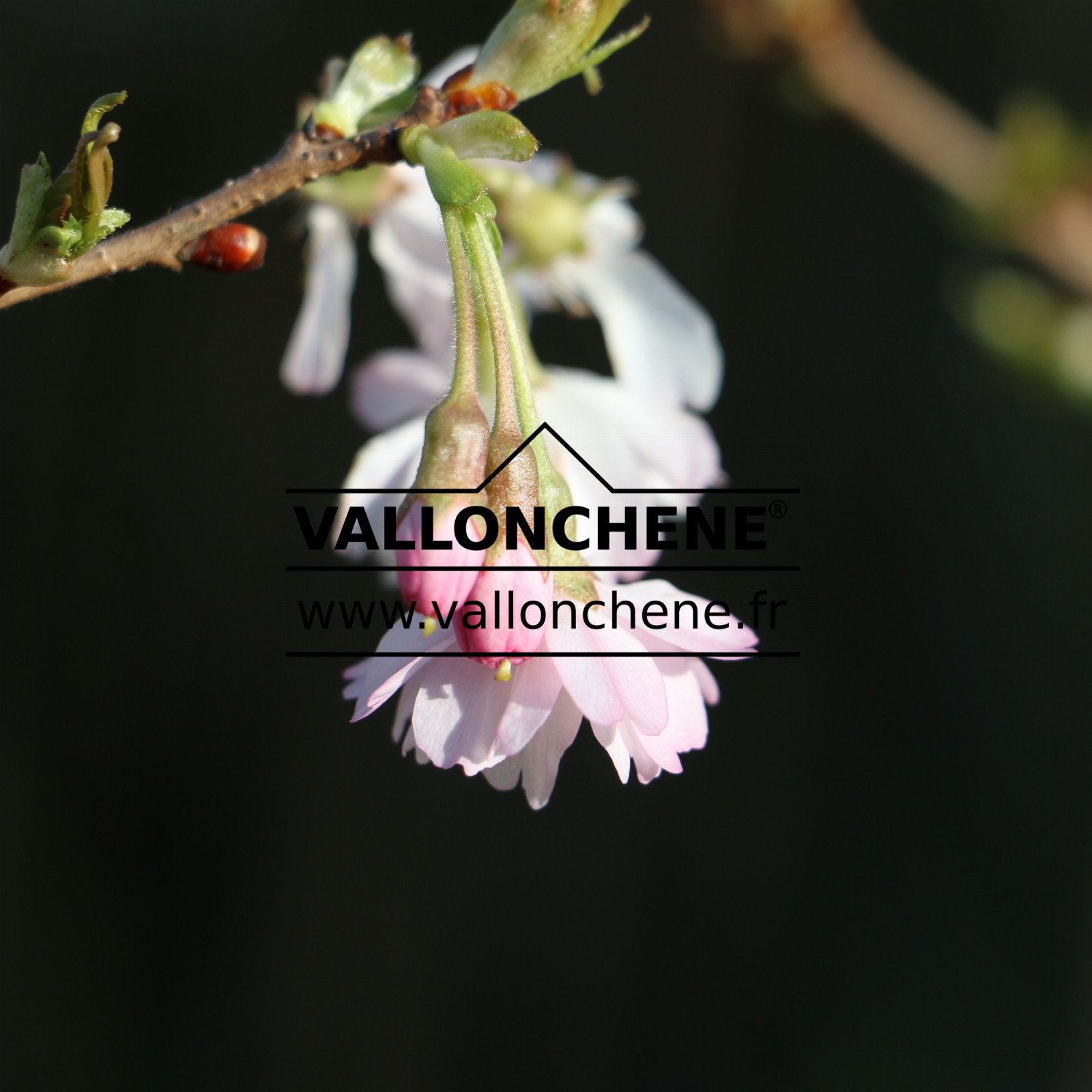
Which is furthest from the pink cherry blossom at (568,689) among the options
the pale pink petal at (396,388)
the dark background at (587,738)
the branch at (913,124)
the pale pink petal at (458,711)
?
the dark background at (587,738)

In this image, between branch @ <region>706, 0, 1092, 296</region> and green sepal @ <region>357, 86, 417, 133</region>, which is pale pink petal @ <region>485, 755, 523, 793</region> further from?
branch @ <region>706, 0, 1092, 296</region>

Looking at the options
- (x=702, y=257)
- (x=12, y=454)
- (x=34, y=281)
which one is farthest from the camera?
(x=702, y=257)

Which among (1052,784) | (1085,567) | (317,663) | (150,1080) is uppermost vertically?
(1085,567)

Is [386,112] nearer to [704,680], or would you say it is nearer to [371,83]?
[371,83]

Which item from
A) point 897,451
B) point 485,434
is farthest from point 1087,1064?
point 485,434

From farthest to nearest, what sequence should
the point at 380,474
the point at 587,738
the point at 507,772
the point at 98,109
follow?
the point at 587,738 → the point at 380,474 → the point at 507,772 → the point at 98,109

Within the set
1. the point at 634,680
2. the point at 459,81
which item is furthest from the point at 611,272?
the point at 634,680

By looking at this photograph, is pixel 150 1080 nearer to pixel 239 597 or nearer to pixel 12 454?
pixel 239 597
